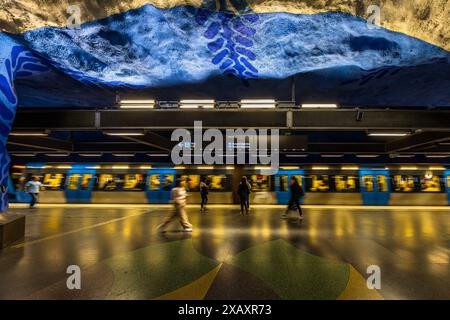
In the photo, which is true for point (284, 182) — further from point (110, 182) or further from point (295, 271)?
point (110, 182)

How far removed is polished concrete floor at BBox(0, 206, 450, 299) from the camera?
3.63 metres

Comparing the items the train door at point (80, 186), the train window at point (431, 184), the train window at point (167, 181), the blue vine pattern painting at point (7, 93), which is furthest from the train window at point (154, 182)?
the train window at point (431, 184)

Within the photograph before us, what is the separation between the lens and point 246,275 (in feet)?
13.8

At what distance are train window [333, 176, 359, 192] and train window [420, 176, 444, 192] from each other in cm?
379

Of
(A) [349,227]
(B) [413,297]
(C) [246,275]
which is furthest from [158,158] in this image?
(B) [413,297]

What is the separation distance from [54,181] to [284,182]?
1441cm

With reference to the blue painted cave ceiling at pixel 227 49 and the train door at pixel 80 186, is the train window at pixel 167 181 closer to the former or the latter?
the train door at pixel 80 186

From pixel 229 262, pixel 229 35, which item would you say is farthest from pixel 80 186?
pixel 229 35

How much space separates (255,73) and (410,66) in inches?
170

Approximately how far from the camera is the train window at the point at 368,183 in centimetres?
1465

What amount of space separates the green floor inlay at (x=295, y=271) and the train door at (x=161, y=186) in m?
10.2

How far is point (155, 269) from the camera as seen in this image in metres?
4.44

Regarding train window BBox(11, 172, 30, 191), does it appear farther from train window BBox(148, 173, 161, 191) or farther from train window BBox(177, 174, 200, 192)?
train window BBox(177, 174, 200, 192)

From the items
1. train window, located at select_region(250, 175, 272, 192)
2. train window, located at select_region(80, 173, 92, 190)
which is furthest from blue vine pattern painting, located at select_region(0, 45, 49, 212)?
train window, located at select_region(250, 175, 272, 192)
